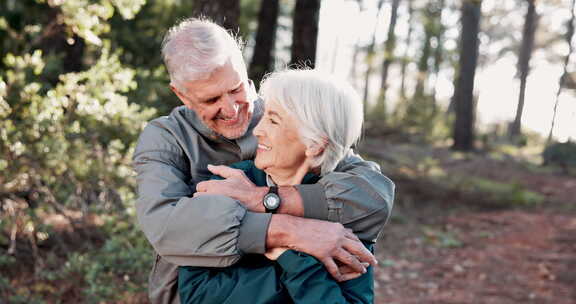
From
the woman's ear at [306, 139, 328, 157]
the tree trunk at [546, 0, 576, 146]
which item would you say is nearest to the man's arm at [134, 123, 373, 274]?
the woman's ear at [306, 139, 328, 157]

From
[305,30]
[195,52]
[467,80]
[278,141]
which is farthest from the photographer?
[467,80]

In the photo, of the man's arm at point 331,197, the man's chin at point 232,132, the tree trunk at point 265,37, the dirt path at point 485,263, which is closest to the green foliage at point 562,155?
the dirt path at point 485,263

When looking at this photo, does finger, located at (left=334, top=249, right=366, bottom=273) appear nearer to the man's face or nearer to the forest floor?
the man's face

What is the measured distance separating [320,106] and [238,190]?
1.45 ft

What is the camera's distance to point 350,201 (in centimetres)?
206

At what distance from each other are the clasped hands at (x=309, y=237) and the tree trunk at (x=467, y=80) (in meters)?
15.1

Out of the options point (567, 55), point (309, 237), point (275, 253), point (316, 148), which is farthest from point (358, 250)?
point (567, 55)

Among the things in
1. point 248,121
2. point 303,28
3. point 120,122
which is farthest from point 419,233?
point 248,121

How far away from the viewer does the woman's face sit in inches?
81.4

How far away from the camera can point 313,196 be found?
205cm

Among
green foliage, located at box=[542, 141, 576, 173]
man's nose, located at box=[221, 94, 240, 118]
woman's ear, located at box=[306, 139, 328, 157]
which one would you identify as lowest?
green foliage, located at box=[542, 141, 576, 173]

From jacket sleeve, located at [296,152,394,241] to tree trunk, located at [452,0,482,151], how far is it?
1488cm

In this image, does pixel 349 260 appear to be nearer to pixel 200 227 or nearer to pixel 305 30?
pixel 200 227

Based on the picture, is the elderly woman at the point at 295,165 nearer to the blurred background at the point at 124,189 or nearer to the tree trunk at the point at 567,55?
the blurred background at the point at 124,189
